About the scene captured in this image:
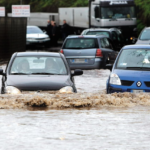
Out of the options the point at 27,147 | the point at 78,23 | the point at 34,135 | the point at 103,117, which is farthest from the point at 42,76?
the point at 78,23

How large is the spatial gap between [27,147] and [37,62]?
6.31 metres

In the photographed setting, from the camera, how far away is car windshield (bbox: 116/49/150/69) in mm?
15820

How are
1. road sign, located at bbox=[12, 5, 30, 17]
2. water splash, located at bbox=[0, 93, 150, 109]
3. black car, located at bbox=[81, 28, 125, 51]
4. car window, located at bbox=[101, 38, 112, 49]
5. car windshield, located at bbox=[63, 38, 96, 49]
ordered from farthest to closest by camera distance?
road sign, located at bbox=[12, 5, 30, 17]
black car, located at bbox=[81, 28, 125, 51]
car window, located at bbox=[101, 38, 112, 49]
car windshield, located at bbox=[63, 38, 96, 49]
water splash, located at bbox=[0, 93, 150, 109]

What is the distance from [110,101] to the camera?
13.1 meters

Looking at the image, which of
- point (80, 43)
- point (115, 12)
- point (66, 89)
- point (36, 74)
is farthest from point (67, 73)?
point (115, 12)

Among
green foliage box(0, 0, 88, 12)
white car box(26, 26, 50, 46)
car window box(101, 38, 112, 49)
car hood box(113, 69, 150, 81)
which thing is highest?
car hood box(113, 69, 150, 81)

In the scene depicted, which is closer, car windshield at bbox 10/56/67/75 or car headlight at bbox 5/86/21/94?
car headlight at bbox 5/86/21/94

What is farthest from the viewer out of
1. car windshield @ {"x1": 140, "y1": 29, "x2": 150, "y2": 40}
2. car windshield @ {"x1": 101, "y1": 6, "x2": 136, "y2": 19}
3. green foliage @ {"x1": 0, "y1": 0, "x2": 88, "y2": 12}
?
green foliage @ {"x1": 0, "y1": 0, "x2": 88, "y2": 12}

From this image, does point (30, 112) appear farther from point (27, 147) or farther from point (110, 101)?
point (27, 147)

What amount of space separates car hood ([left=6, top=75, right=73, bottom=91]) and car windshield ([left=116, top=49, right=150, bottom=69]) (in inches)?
97.3

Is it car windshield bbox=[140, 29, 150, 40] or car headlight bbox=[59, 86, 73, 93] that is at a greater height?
car headlight bbox=[59, 86, 73, 93]

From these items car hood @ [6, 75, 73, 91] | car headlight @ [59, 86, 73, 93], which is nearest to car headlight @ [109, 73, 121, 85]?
car hood @ [6, 75, 73, 91]

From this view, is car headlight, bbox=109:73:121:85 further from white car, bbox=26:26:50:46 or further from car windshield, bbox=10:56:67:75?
white car, bbox=26:26:50:46

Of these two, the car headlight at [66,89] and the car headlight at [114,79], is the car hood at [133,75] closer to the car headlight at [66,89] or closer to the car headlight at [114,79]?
the car headlight at [114,79]
